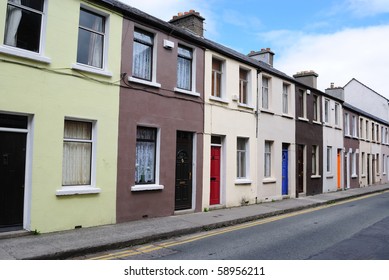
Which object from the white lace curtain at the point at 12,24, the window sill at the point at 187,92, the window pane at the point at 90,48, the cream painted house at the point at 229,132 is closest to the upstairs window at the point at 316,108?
the cream painted house at the point at 229,132

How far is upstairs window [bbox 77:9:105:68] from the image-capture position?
30.9ft

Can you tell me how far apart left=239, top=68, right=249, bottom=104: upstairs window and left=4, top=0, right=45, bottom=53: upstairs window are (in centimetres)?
869

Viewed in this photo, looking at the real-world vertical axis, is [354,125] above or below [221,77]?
below

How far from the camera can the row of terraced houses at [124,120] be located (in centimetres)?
807

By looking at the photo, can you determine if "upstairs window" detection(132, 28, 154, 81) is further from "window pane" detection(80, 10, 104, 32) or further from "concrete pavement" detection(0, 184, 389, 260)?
"concrete pavement" detection(0, 184, 389, 260)

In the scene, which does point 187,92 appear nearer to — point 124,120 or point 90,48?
point 124,120

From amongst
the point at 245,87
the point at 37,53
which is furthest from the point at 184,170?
the point at 37,53

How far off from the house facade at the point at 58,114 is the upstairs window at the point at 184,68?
2.69 meters

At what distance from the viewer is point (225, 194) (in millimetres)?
13500

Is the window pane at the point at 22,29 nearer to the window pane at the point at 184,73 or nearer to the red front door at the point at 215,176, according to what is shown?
the window pane at the point at 184,73

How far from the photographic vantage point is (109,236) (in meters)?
8.05

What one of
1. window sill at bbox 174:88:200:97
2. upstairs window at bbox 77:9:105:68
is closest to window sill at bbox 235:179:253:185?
window sill at bbox 174:88:200:97

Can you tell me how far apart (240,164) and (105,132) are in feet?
22.8

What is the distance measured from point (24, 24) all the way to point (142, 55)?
3.61m
